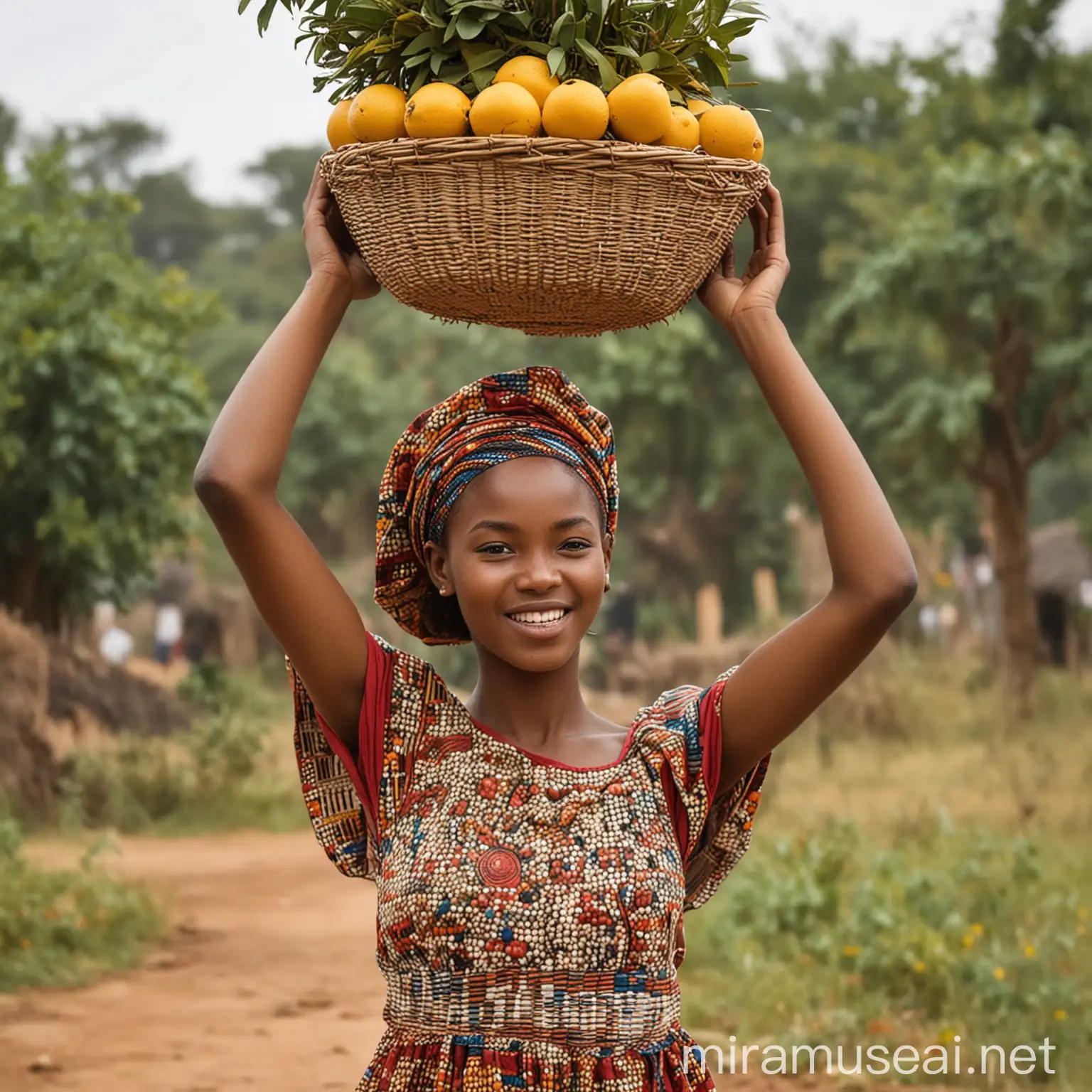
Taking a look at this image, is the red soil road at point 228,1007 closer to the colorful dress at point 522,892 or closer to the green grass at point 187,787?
the green grass at point 187,787

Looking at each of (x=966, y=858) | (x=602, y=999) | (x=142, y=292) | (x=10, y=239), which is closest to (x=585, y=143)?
(x=602, y=999)

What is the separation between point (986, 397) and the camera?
13094mm

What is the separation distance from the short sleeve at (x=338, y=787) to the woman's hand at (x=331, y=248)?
0.52 meters

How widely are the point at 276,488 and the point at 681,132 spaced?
0.75m

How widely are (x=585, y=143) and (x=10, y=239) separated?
8.93 m

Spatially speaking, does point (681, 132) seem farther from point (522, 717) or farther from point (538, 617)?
point (522, 717)

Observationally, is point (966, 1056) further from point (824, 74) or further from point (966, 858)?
point (824, 74)

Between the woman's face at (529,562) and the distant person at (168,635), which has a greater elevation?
the distant person at (168,635)

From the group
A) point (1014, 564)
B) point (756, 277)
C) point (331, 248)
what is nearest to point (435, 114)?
point (331, 248)

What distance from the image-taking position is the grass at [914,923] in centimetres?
545

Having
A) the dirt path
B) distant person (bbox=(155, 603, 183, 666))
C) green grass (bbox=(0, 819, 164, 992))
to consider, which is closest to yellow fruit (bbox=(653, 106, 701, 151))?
the dirt path

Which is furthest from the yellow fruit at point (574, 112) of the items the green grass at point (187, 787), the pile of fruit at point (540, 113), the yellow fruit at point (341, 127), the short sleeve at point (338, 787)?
the green grass at point (187, 787)

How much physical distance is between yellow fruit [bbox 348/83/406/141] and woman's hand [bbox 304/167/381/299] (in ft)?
0.53

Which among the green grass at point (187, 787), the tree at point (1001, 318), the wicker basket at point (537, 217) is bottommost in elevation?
the wicker basket at point (537, 217)
